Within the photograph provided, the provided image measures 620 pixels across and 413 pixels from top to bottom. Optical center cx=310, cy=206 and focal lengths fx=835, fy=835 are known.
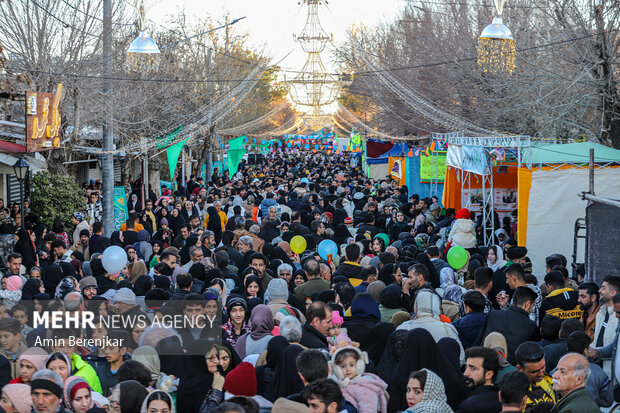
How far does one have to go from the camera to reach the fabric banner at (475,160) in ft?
52.3

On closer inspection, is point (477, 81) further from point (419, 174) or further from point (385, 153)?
point (385, 153)

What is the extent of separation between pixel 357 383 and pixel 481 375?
85 centimetres

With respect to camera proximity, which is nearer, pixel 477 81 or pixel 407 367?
pixel 407 367

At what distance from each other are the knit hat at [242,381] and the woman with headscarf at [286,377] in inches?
14.3

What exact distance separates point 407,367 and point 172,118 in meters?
23.9

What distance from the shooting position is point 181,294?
27.7ft

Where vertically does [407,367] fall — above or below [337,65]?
below

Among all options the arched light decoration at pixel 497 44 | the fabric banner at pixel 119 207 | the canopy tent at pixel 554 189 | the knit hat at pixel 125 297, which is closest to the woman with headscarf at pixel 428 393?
the knit hat at pixel 125 297

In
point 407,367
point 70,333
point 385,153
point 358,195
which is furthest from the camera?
point 385,153

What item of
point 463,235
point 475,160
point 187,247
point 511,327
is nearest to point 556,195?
point 463,235

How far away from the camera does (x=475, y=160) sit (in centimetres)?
1658

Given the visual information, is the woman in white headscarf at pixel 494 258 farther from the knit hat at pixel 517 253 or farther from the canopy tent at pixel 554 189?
the canopy tent at pixel 554 189

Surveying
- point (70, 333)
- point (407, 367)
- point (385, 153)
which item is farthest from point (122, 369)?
point (385, 153)

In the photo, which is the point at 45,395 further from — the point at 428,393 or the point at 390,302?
the point at 390,302
